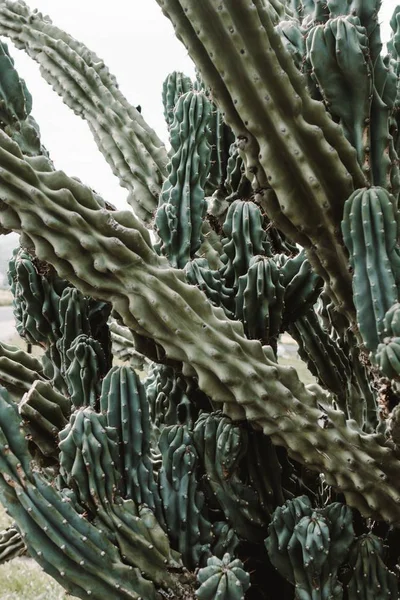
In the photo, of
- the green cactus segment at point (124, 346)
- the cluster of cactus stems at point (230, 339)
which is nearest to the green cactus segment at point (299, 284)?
the cluster of cactus stems at point (230, 339)

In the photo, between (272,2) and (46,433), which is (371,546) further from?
(272,2)

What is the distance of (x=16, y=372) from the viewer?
6.38ft

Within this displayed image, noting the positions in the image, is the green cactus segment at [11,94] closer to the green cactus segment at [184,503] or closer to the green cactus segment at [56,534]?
the green cactus segment at [56,534]

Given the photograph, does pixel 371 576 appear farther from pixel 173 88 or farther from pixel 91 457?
pixel 173 88

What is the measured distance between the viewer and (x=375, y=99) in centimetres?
165

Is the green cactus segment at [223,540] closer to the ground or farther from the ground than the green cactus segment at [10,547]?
farther from the ground

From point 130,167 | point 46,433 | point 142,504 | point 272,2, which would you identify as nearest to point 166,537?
point 142,504

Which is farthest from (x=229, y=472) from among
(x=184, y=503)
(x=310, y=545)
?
(x=310, y=545)

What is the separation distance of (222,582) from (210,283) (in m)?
0.77

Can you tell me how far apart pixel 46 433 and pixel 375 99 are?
1.24m

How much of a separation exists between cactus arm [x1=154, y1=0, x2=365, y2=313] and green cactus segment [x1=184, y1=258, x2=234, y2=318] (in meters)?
0.23

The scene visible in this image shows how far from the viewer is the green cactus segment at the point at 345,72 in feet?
5.07

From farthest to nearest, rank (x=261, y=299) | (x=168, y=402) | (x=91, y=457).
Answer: (x=168, y=402)
(x=261, y=299)
(x=91, y=457)

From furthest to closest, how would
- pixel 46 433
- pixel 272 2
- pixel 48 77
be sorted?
pixel 48 77
pixel 272 2
pixel 46 433
